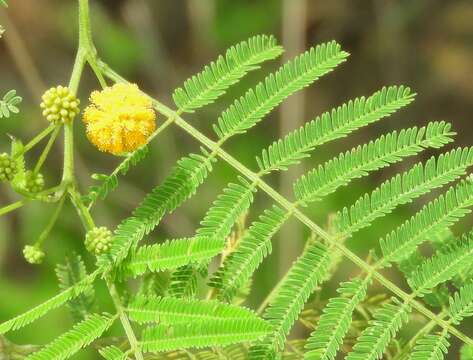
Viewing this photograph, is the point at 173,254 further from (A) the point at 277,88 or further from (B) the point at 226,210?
(A) the point at 277,88

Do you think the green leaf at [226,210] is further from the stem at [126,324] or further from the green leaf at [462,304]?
the green leaf at [462,304]

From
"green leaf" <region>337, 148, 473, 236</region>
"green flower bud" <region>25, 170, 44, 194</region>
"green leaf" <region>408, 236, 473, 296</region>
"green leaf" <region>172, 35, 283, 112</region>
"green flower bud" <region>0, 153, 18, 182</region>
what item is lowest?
"green leaf" <region>408, 236, 473, 296</region>

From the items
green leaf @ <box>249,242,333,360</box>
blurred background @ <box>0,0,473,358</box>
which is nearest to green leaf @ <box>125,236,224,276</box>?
green leaf @ <box>249,242,333,360</box>

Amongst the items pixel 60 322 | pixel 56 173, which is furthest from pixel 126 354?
pixel 56 173

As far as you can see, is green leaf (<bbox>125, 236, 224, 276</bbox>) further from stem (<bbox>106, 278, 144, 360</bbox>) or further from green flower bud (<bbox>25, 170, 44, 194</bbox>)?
green flower bud (<bbox>25, 170, 44, 194</bbox>)

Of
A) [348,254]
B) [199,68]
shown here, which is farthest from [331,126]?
[199,68]

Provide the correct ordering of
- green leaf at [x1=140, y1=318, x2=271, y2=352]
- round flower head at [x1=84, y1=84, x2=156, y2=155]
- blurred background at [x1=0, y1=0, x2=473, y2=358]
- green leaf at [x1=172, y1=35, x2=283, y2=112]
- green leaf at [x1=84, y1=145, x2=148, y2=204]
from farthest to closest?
blurred background at [x1=0, y1=0, x2=473, y2=358] → green leaf at [x1=172, y1=35, x2=283, y2=112] → green leaf at [x1=84, y1=145, x2=148, y2=204] → round flower head at [x1=84, y1=84, x2=156, y2=155] → green leaf at [x1=140, y1=318, x2=271, y2=352]
